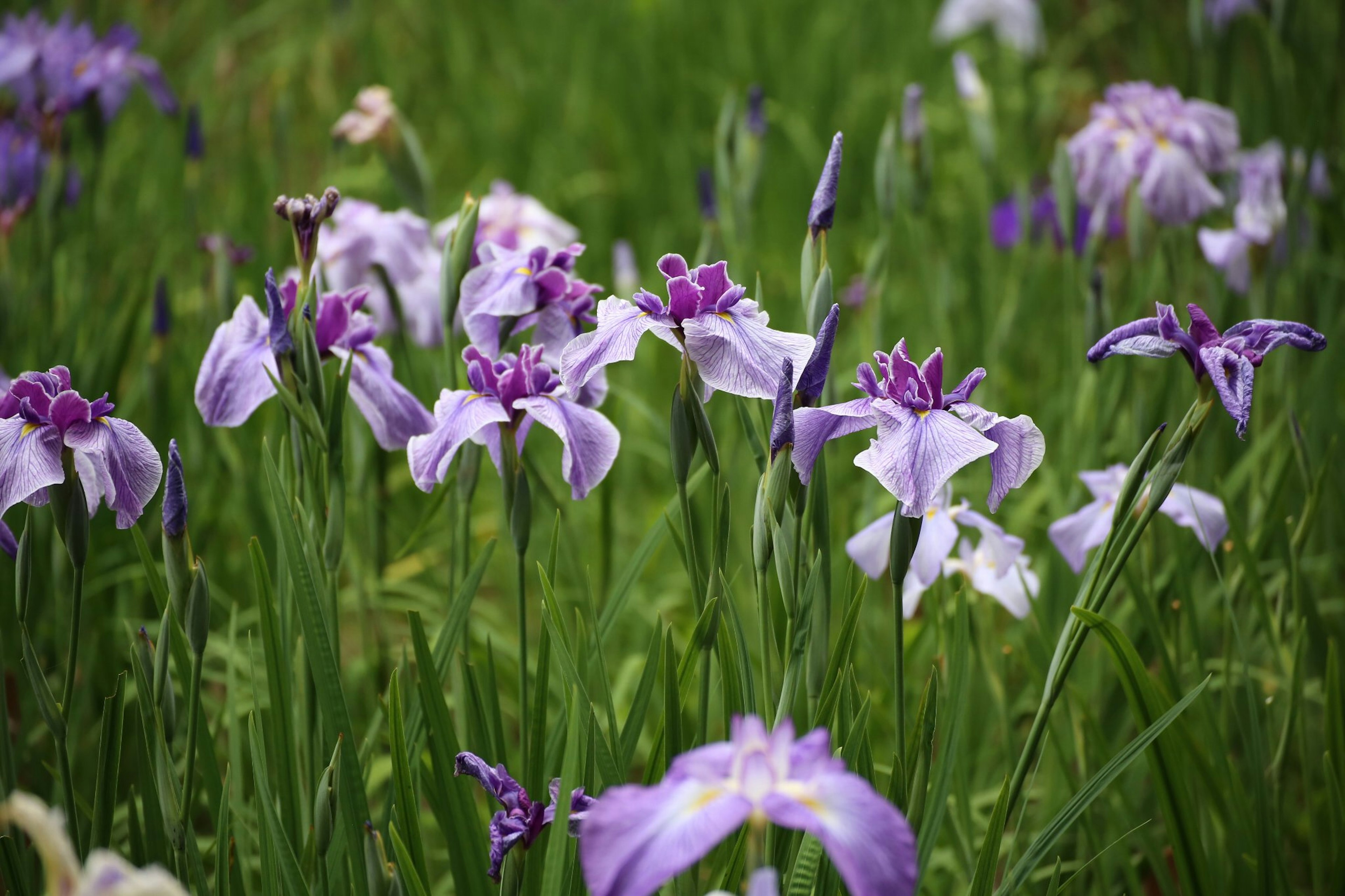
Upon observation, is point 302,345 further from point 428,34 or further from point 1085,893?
point 428,34

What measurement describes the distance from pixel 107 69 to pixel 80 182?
66 cm

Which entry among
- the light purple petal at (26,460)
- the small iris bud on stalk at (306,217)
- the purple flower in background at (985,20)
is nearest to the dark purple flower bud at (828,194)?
the small iris bud on stalk at (306,217)

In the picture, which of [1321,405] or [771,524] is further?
[1321,405]

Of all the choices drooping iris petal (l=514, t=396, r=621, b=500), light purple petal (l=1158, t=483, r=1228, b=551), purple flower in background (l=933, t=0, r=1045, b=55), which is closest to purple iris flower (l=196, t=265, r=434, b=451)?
drooping iris petal (l=514, t=396, r=621, b=500)

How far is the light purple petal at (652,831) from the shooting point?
605 mm

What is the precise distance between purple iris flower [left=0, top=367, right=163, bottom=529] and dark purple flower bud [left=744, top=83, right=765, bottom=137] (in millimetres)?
1519

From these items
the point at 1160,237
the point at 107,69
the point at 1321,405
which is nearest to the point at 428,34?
the point at 107,69

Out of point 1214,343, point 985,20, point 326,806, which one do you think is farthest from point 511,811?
point 985,20

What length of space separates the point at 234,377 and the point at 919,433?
0.86 metres

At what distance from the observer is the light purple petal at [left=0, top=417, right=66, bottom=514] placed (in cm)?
95

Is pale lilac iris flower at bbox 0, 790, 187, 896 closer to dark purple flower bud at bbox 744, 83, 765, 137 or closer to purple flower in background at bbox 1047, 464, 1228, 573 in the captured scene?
purple flower in background at bbox 1047, 464, 1228, 573

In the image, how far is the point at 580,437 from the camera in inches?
45.6

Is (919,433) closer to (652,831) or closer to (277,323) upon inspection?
(652,831)

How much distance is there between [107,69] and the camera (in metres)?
2.58
